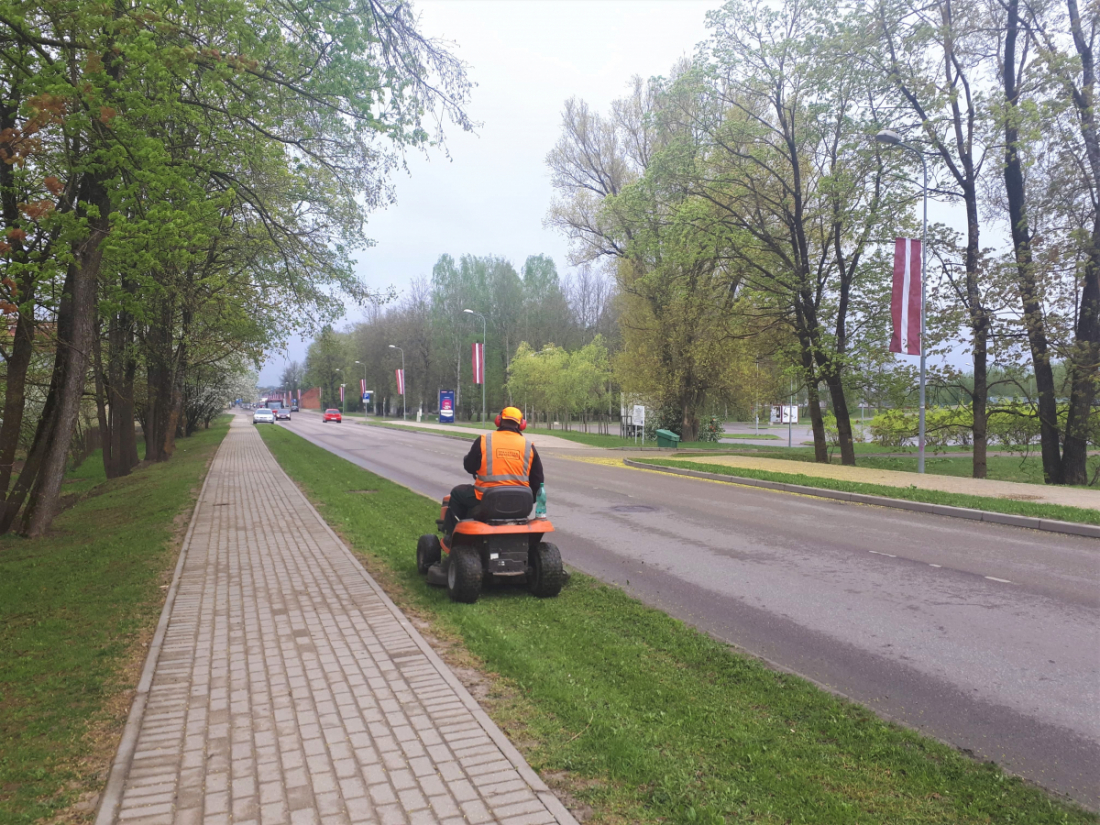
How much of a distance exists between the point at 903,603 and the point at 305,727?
5317 mm

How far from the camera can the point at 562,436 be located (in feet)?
133

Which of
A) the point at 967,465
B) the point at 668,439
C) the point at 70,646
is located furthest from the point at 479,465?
the point at 668,439

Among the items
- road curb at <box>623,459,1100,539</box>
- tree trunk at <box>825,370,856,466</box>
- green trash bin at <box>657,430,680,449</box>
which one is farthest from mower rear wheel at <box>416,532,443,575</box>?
green trash bin at <box>657,430,680,449</box>

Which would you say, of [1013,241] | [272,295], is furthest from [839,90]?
[272,295]

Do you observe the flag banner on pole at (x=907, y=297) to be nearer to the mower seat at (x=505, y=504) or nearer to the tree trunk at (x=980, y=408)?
the tree trunk at (x=980, y=408)

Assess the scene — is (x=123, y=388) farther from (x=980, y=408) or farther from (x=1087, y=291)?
(x=1087, y=291)

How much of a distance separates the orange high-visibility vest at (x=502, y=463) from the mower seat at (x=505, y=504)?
10 cm

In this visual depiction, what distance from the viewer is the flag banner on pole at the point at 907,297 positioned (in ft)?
53.5

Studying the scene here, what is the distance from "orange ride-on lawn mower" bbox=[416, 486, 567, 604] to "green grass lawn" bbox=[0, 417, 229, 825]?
2.52 metres

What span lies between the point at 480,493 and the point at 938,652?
12.5 feet

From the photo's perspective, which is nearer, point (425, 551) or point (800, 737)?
point (800, 737)

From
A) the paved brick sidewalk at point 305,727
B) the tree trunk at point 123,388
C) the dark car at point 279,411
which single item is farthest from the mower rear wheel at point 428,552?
the dark car at point 279,411

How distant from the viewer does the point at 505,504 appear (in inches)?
231

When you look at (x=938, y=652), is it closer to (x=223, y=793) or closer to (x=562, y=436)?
(x=223, y=793)
